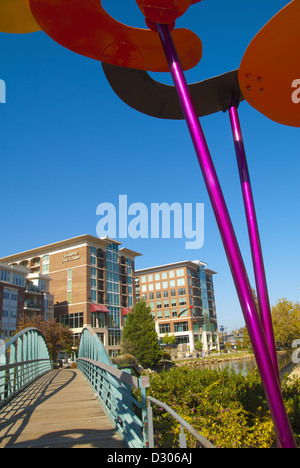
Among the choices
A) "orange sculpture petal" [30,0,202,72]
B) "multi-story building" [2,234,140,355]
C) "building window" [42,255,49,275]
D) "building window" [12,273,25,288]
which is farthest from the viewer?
"building window" [42,255,49,275]

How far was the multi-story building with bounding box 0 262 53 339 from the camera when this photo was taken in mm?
45000

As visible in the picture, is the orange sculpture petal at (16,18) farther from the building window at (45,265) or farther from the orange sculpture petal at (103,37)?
the building window at (45,265)

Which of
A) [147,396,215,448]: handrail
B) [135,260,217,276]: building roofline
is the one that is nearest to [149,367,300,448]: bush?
[147,396,215,448]: handrail

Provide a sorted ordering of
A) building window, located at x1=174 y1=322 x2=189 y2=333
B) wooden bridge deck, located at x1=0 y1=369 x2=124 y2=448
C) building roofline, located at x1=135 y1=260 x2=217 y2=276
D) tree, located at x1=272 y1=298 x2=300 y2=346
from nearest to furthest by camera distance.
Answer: wooden bridge deck, located at x1=0 y1=369 x2=124 y2=448
tree, located at x1=272 y1=298 x2=300 y2=346
building window, located at x1=174 y1=322 x2=189 y2=333
building roofline, located at x1=135 y1=260 x2=217 y2=276

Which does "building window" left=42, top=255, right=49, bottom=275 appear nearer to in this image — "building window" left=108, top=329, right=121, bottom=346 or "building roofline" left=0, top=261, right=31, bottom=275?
"building roofline" left=0, top=261, right=31, bottom=275

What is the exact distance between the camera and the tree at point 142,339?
43.7m

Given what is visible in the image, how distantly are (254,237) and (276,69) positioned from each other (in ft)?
5.54

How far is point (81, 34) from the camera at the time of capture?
3732mm

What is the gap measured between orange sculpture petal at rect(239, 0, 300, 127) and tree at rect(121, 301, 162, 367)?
1676 inches

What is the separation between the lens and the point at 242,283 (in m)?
2.67

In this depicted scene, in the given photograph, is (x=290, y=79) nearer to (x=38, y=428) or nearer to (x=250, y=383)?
(x=250, y=383)

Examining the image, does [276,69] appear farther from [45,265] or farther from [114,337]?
[45,265]

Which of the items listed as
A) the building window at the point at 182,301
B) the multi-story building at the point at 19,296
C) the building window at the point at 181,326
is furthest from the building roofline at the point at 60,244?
the building window at the point at 181,326
